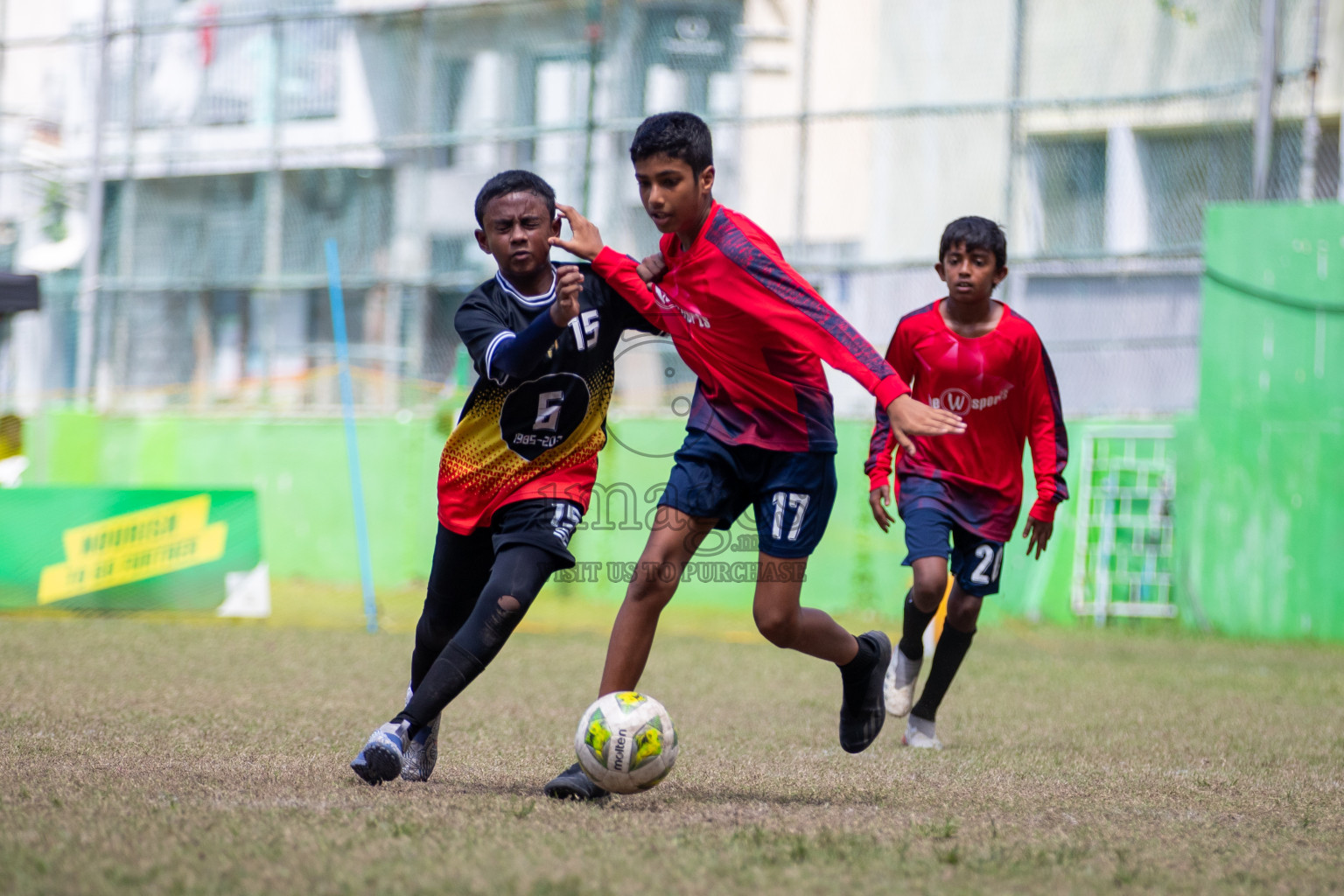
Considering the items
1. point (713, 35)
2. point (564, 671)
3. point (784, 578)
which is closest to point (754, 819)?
point (784, 578)

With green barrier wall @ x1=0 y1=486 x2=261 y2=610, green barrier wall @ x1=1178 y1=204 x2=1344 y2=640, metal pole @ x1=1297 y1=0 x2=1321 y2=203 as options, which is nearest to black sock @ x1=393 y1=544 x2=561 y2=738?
green barrier wall @ x1=0 y1=486 x2=261 y2=610

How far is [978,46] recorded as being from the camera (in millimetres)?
13391

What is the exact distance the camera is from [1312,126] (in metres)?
11.3

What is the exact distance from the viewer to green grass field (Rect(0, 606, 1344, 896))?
3.15 metres

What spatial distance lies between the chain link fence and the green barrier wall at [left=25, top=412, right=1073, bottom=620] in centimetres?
45

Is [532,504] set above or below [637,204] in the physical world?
below

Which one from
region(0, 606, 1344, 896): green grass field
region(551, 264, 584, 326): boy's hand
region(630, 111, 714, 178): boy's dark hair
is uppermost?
region(630, 111, 714, 178): boy's dark hair

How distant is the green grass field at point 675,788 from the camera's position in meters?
3.15

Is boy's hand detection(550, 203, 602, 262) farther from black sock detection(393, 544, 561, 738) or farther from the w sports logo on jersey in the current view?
the w sports logo on jersey

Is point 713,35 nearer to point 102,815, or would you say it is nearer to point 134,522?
point 134,522

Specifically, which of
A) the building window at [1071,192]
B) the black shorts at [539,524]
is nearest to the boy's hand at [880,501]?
the black shorts at [539,524]

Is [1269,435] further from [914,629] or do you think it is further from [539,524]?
[539,524]

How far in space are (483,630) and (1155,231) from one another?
960 cm

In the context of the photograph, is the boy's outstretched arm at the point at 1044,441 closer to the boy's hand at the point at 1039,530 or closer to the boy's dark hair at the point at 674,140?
the boy's hand at the point at 1039,530
